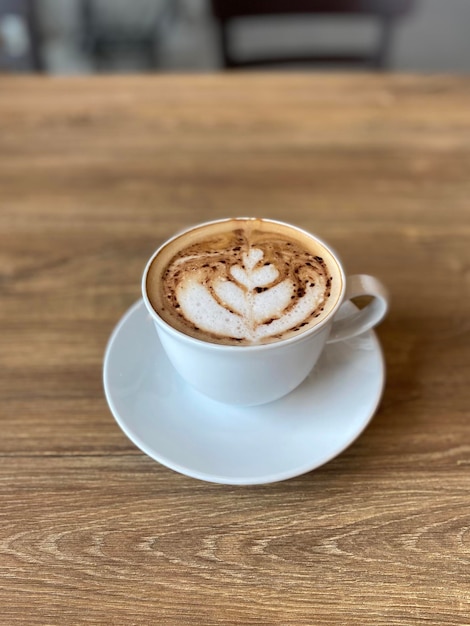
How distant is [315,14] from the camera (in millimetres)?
1338

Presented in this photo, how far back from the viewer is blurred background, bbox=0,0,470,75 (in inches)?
51.7

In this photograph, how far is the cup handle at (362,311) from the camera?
1.83ft

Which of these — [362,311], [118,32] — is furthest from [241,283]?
[118,32]

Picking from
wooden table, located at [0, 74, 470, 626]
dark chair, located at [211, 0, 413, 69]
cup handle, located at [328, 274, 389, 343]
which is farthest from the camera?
dark chair, located at [211, 0, 413, 69]

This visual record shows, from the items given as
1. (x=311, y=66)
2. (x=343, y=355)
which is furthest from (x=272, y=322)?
(x=311, y=66)

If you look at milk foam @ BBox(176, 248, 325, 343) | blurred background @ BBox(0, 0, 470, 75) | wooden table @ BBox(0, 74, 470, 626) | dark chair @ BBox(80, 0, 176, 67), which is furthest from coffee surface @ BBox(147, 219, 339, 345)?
dark chair @ BBox(80, 0, 176, 67)

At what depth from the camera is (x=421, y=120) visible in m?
1.02

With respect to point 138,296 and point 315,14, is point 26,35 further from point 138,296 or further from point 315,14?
point 138,296

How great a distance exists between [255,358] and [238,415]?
0.09 meters

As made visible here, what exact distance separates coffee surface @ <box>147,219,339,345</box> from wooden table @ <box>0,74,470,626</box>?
12 cm

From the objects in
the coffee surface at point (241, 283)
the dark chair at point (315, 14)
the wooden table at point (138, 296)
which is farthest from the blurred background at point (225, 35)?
the coffee surface at point (241, 283)

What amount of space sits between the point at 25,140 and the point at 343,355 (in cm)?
67

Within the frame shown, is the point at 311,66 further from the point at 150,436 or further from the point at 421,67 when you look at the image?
the point at 421,67

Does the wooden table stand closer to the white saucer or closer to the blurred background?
the white saucer
